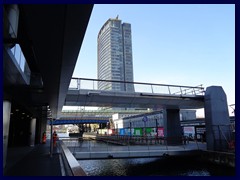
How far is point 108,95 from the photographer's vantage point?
19.7 metres

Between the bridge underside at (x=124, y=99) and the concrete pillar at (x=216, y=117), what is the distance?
4.87ft

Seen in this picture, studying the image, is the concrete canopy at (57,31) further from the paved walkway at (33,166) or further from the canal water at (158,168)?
the canal water at (158,168)

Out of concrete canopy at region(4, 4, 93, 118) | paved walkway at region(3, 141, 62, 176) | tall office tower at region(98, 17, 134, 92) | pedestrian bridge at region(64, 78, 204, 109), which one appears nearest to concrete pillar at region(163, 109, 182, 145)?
pedestrian bridge at region(64, 78, 204, 109)

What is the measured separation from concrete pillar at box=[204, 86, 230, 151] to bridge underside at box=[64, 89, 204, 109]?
1.49 m

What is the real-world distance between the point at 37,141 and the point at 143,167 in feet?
58.9

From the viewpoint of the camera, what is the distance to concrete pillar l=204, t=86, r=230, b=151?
20606mm

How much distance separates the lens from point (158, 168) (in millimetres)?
20031

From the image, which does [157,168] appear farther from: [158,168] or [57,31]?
[57,31]

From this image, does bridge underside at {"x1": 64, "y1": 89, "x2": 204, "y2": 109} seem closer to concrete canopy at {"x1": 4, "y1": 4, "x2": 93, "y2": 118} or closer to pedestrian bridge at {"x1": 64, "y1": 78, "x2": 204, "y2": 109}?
pedestrian bridge at {"x1": 64, "y1": 78, "x2": 204, "y2": 109}

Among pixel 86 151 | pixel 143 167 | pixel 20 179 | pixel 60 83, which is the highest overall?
pixel 60 83

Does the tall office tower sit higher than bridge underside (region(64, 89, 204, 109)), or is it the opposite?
the tall office tower

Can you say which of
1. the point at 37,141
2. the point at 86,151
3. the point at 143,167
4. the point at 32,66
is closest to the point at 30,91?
the point at 32,66

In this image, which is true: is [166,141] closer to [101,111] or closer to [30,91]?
[30,91]

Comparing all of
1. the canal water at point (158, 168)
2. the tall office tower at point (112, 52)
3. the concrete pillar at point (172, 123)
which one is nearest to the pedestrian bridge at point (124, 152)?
the canal water at point (158, 168)
